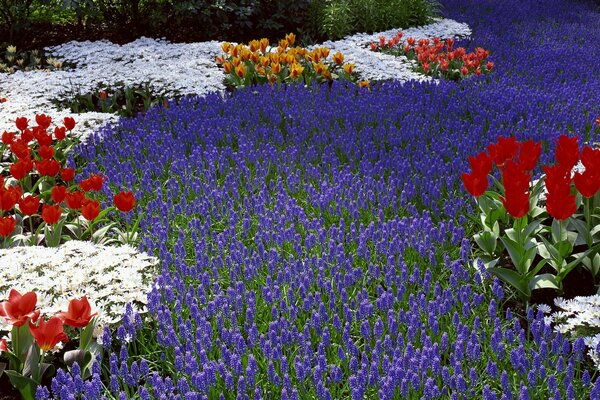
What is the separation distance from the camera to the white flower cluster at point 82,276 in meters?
2.99

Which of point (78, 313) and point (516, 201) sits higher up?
point (516, 201)

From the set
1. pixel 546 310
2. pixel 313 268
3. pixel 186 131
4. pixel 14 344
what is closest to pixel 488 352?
pixel 546 310

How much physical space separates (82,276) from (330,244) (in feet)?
4.11

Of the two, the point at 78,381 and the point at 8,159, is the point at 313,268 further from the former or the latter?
the point at 8,159

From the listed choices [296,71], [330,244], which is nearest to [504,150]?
[330,244]

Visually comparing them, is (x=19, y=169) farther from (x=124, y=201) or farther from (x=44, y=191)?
(x=124, y=201)

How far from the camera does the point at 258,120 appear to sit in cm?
608

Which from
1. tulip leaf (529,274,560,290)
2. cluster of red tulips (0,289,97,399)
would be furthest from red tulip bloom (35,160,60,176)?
tulip leaf (529,274,560,290)

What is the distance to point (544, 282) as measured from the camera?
316cm

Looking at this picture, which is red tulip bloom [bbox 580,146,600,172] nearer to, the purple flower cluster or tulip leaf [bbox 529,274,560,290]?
tulip leaf [bbox 529,274,560,290]

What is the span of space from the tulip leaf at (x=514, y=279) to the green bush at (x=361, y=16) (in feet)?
28.0

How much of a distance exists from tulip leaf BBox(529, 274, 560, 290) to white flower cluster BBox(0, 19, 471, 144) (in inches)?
164

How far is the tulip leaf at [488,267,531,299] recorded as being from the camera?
3.16m

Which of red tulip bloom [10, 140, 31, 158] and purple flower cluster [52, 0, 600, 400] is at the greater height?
red tulip bloom [10, 140, 31, 158]
